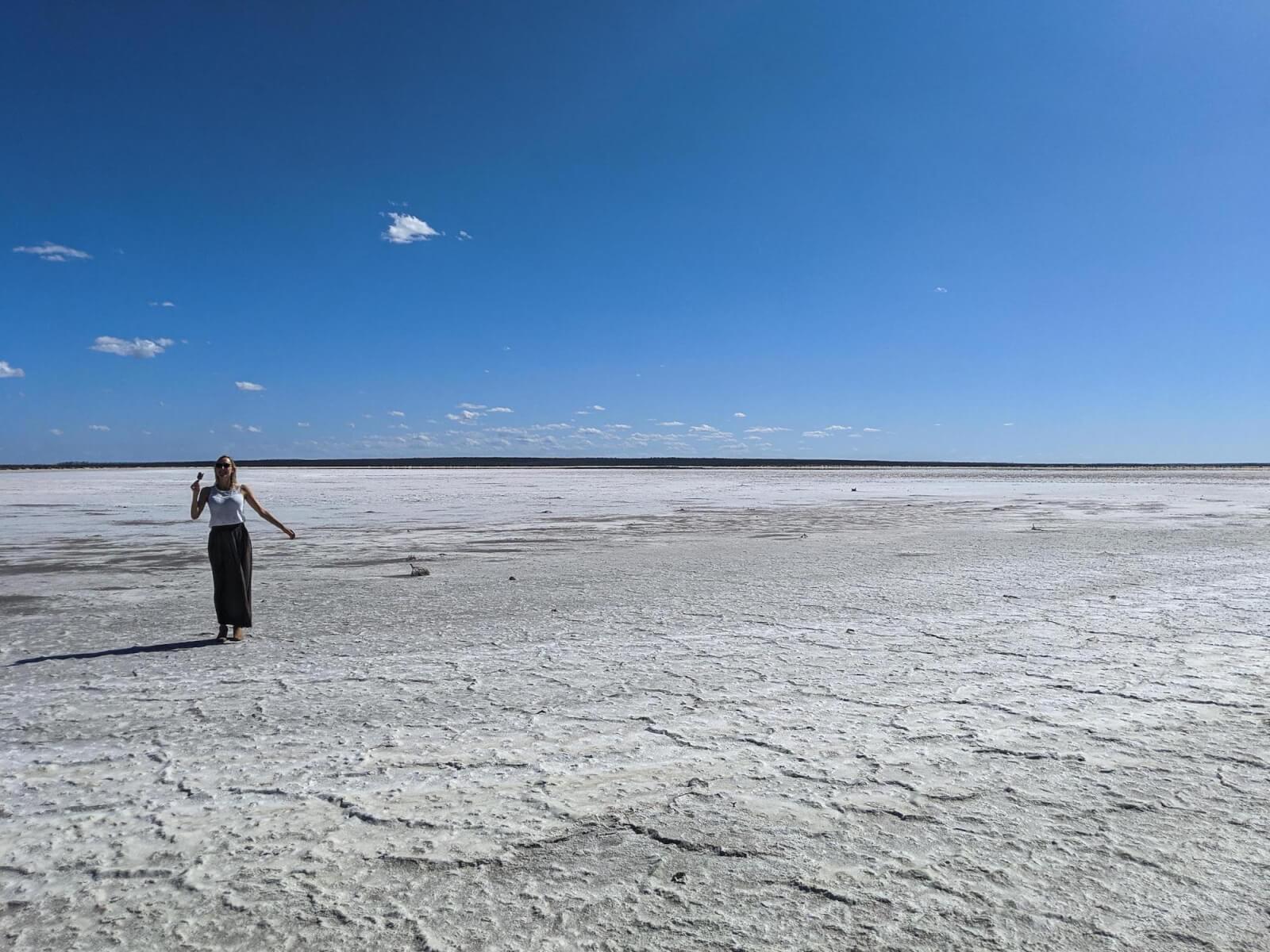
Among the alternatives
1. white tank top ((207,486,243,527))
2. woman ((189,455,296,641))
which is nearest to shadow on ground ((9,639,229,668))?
woman ((189,455,296,641))

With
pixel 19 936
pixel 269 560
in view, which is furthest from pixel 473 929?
pixel 269 560

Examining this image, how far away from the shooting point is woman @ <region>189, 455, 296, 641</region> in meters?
6.44

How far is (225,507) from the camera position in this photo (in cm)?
684

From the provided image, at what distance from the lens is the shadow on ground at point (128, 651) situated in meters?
5.91

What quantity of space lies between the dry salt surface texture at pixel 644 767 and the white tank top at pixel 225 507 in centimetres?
95

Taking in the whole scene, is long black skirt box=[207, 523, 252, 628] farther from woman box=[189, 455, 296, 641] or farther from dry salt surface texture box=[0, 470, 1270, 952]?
dry salt surface texture box=[0, 470, 1270, 952]

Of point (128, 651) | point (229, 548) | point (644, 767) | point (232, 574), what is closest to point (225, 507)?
point (229, 548)

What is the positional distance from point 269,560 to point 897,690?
361 inches

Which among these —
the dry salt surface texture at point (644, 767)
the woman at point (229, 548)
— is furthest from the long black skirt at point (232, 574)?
the dry salt surface texture at point (644, 767)

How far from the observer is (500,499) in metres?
27.4

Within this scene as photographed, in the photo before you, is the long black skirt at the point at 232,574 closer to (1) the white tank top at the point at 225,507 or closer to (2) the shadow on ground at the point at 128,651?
(1) the white tank top at the point at 225,507

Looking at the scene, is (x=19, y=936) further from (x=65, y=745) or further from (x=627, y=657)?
(x=627, y=657)

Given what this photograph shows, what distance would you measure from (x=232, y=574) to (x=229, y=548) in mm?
263

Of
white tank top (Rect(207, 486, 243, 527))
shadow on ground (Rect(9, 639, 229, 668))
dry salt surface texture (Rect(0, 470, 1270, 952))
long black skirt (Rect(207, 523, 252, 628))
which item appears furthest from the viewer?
white tank top (Rect(207, 486, 243, 527))
